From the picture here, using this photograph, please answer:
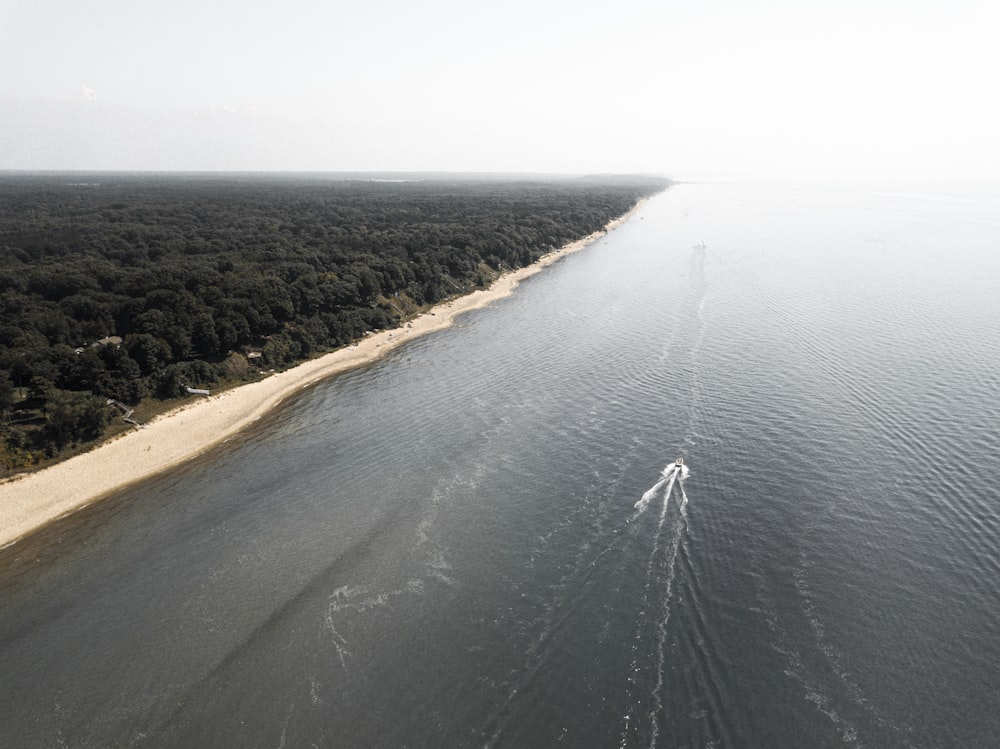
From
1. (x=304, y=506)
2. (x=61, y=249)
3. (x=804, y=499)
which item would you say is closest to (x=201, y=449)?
(x=304, y=506)

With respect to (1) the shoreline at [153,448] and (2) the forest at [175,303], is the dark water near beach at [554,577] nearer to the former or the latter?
(1) the shoreline at [153,448]

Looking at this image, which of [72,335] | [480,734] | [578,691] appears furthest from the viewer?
[72,335]

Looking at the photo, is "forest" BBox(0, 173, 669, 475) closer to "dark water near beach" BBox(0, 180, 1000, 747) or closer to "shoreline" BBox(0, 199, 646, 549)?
"shoreline" BBox(0, 199, 646, 549)

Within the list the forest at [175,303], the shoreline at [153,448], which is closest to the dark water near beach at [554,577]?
the shoreline at [153,448]

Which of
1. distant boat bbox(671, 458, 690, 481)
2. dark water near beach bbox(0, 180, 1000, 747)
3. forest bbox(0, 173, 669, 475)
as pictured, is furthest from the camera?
forest bbox(0, 173, 669, 475)

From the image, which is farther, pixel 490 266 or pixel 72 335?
pixel 490 266

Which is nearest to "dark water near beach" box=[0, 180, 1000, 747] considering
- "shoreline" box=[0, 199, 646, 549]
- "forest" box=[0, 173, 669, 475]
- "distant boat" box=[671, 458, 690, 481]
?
"distant boat" box=[671, 458, 690, 481]

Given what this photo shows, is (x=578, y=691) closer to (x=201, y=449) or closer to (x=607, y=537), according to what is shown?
(x=607, y=537)
